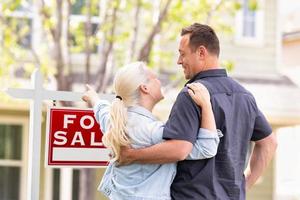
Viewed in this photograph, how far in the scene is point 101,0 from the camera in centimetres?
1384

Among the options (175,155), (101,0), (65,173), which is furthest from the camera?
(65,173)

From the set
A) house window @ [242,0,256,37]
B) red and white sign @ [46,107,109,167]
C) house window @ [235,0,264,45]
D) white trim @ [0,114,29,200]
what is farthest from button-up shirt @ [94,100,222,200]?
house window @ [242,0,256,37]

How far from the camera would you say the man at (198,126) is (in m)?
3.96

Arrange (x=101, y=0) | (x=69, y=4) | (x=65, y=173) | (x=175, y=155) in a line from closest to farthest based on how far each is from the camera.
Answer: (x=175, y=155)
(x=69, y=4)
(x=101, y=0)
(x=65, y=173)

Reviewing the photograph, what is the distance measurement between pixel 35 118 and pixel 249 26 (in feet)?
38.8

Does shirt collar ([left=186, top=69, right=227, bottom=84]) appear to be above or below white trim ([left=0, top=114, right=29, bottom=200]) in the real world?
above

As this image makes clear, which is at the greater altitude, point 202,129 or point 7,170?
point 202,129

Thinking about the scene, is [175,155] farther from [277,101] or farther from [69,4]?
[277,101]

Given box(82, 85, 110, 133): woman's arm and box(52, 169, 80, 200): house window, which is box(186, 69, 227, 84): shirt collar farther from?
box(52, 169, 80, 200): house window

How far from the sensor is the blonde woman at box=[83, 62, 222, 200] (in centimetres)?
399

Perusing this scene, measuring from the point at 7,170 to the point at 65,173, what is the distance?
3.38 ft

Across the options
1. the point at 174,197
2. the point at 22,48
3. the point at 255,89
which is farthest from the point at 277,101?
the point at 174,197

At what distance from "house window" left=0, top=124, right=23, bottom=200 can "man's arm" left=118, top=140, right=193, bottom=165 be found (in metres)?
12.1

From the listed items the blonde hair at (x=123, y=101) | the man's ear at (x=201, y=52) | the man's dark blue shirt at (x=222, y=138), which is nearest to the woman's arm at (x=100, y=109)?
the blonde hair at (x=123, y=101)
